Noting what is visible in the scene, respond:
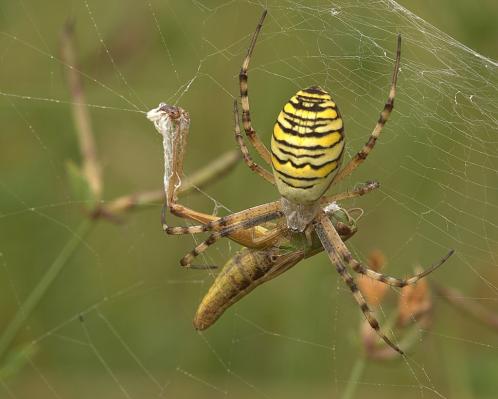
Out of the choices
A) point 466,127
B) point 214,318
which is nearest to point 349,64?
point 466,127

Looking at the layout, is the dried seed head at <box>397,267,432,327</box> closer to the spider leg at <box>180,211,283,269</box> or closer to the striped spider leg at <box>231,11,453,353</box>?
the striped spider leg at <box>231,11,453,353</box>

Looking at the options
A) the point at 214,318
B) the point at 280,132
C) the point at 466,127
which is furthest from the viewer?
the point at 466,127

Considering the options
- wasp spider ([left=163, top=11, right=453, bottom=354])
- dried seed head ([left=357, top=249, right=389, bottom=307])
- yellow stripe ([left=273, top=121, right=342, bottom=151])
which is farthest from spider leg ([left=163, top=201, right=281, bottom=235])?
yellow stripe ([left=273, top=121, right=342, bottom=151])

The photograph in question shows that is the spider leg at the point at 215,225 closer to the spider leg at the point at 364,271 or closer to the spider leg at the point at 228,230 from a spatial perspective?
the spider leg at the point at 228,230

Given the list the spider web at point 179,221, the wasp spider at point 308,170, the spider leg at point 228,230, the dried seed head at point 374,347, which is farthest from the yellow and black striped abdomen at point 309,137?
the spider web at point 179,221

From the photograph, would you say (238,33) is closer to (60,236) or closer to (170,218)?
(170,218)

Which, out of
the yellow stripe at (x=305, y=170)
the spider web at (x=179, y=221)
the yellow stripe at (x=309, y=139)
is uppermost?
the yellow stripe at (x=309, y=139)
